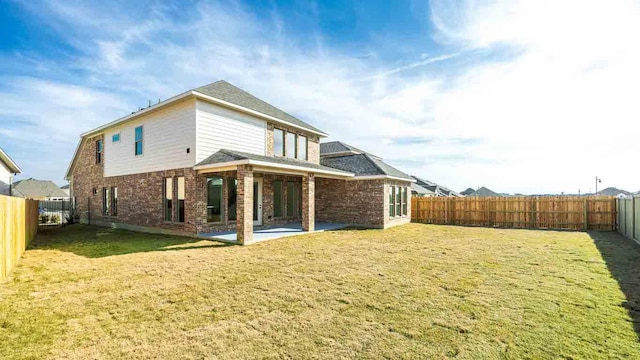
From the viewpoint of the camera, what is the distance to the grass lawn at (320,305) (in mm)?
3482

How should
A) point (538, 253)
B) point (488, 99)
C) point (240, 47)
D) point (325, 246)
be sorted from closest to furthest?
1. point (538, 253)
2. point (325, 246)
3. point (240, 47)
4. point (488, 99)

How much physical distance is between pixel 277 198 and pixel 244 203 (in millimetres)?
5540

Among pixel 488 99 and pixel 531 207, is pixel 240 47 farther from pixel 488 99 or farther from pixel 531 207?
pixel 531 207

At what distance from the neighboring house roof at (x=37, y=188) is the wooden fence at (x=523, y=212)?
187ft

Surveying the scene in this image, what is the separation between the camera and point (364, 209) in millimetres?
16891

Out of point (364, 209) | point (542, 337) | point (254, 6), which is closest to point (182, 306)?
point (542, 337)

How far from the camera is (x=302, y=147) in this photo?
16.8 m

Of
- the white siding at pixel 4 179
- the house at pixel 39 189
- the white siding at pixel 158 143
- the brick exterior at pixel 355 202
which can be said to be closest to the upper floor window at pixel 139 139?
the white siding at pixel 158 143

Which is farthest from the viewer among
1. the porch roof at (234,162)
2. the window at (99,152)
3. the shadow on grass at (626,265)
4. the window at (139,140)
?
the window at (99,152)

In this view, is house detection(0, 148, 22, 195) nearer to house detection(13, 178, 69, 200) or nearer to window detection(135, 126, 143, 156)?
window detection(135, 126, 143, 156)

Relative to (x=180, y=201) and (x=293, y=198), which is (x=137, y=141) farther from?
(x=293, y=198)

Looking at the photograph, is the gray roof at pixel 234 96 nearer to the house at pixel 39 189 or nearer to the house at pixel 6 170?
the house at pixel 6 170

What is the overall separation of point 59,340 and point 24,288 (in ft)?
11.1

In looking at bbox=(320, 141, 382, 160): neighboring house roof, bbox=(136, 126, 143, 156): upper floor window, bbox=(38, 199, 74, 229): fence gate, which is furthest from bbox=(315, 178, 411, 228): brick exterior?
bbox=(38, 199, 74, 229): fence gate
